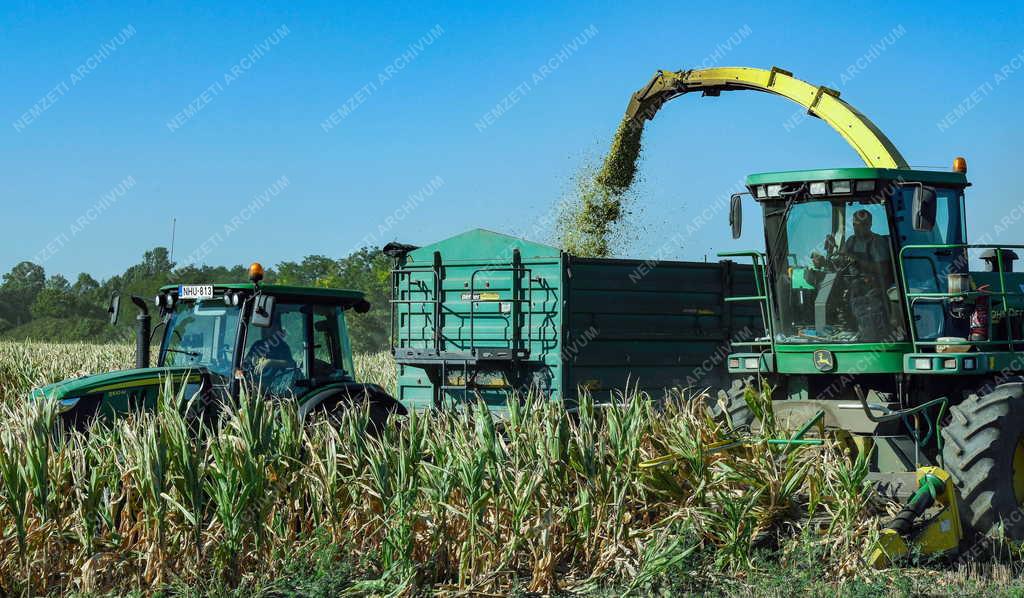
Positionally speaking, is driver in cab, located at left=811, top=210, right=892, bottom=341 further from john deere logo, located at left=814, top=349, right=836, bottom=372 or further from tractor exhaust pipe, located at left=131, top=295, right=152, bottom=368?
tractor exhaust pipe, located at left=131, top=295, right=152, bottom=368

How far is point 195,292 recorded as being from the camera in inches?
319

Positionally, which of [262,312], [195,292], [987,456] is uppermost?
[195,292]

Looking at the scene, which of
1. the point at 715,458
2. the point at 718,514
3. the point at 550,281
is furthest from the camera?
the point at 550,281

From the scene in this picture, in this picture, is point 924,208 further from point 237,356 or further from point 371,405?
point 237,356

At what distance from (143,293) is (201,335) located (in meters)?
40.2

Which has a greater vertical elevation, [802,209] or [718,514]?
[802,209]

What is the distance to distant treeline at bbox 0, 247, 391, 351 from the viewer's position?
44.1 m

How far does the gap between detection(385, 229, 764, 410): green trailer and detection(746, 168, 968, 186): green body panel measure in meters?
2.81

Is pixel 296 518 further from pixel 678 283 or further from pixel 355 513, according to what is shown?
pixel 678 283

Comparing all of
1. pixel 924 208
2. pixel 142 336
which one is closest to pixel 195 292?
pixel 142 336

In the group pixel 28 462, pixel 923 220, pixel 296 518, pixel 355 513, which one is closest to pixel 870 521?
pixel 923 220

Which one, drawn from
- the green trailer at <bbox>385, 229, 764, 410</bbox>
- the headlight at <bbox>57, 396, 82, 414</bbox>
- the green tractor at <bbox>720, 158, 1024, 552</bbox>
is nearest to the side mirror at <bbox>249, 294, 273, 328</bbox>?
the headlight at <bbox>57, 396, 82, 414</bbox>

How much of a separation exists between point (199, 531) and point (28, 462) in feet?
3.63

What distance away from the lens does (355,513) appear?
6.10 metres
